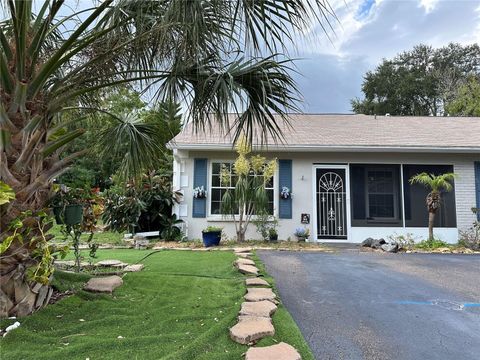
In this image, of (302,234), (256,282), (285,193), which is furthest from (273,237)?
(256,282)

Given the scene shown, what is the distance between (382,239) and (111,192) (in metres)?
8.62

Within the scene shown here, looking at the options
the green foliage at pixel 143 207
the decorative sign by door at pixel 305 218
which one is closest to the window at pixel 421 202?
the decorative sign by door at pixel 305 218

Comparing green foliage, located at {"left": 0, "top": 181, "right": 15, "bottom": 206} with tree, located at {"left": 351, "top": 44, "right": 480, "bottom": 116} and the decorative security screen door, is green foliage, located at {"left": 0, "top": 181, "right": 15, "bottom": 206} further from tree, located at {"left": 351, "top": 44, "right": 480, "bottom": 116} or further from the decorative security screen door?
tree, located at {"left": 351, "top": 44, "right": 480, "bottom": 116}

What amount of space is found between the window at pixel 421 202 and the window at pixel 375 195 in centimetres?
27

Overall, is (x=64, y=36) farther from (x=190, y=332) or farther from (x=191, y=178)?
(x=191, y=178)

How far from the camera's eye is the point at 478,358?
2527 millimetres

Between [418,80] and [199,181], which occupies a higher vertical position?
[418,80]

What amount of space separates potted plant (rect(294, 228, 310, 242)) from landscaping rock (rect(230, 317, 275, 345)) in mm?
6591

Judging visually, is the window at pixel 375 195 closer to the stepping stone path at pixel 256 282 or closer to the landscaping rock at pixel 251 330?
the stepping stone path at pixel 256 282

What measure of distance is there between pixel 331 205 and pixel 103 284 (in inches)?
293

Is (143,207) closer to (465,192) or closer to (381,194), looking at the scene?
(381,194)

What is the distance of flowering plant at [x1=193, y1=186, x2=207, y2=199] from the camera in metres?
9.72

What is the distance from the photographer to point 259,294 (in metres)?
3.88

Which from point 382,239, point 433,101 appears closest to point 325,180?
point 382,239
